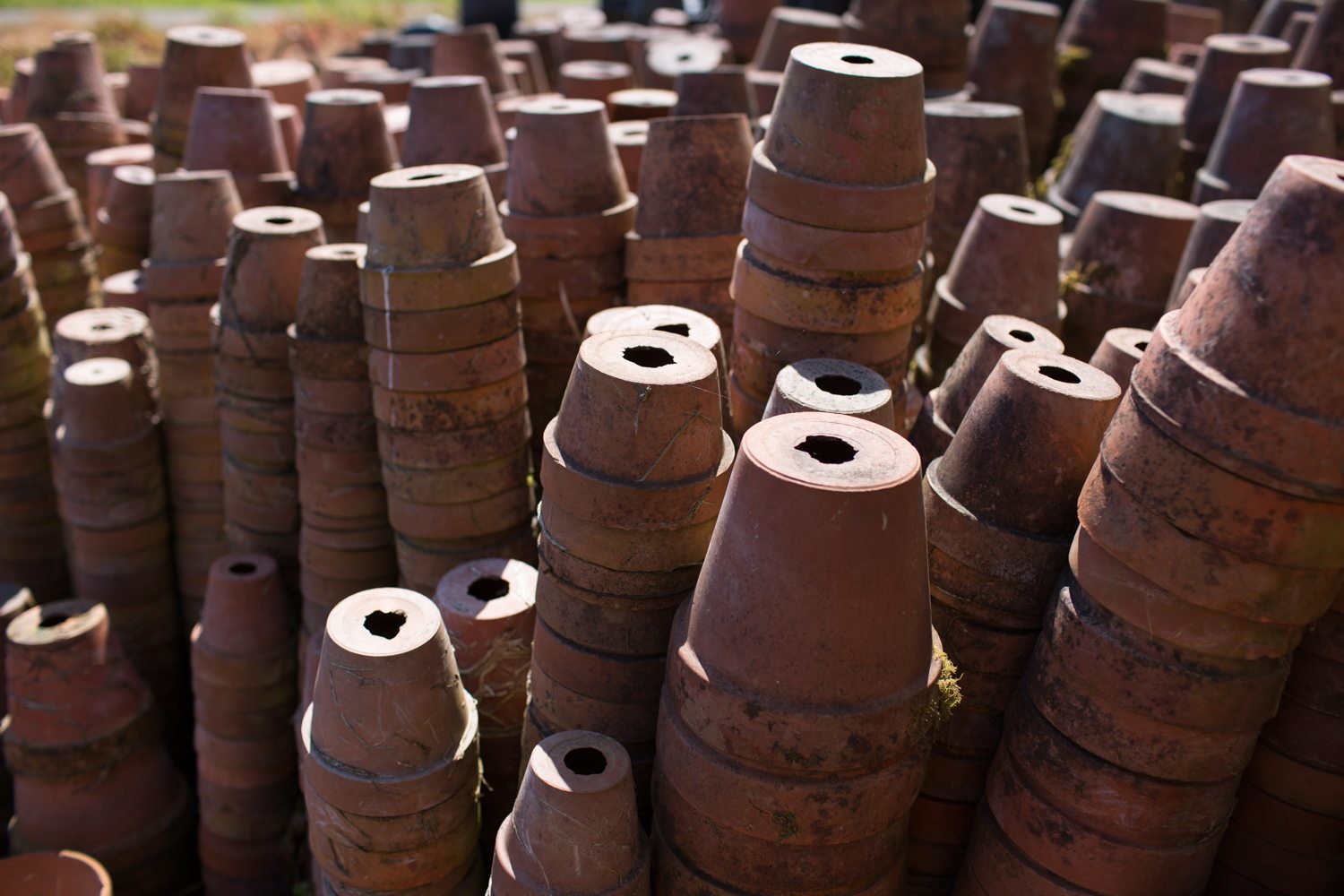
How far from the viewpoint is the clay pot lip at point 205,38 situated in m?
8.89

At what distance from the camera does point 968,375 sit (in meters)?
4.58

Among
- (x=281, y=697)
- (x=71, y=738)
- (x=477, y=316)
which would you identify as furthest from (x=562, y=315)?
(x=71, y=738)

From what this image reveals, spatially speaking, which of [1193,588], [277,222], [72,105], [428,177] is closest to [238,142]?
[277,222]

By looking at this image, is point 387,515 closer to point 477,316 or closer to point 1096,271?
point 477,316

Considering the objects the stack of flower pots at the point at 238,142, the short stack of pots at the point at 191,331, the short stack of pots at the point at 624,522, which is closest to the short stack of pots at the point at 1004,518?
the short stack of pots at the point at 624,522

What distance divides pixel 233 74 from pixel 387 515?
5119 millimetres

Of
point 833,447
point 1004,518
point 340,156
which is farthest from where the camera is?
point 340,156

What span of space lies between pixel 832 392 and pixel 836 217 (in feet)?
2.79

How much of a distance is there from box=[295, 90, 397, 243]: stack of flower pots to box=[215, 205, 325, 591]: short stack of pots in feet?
Answer: 4.39

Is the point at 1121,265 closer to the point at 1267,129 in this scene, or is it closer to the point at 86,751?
the point at 1267,129

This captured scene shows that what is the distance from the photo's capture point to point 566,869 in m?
3.53

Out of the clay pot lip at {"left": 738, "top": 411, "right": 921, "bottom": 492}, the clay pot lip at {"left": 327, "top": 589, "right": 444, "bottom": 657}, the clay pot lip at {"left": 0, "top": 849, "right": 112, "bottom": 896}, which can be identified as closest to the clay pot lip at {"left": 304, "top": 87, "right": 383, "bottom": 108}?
the clay pot lip at {"left": 327, "top": 589, "right": 444, "bottom": 657}

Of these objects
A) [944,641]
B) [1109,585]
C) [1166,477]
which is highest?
[1166,477]

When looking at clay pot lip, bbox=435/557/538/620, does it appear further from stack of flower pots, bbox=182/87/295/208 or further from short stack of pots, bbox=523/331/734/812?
stack of flower pots, bbox=182/87/295/208
